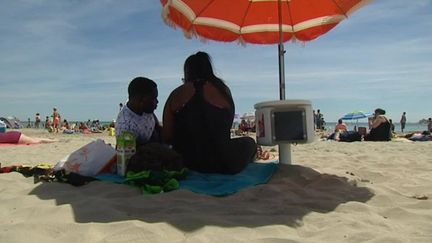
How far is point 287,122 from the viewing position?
3.96 metres

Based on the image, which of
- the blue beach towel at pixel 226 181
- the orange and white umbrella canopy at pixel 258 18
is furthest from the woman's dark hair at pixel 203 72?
the orange and white umbrella canopy at pixel 258 18

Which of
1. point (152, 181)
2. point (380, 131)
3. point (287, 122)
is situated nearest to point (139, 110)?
point (152, 181)

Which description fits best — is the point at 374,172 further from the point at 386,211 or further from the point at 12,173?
the point at 12,173

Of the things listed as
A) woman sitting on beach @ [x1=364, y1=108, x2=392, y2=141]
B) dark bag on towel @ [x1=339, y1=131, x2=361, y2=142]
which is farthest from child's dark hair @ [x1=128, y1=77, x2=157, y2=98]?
woman sitting on beach @ [x1=364, y1=108, x2=392, y2=141]

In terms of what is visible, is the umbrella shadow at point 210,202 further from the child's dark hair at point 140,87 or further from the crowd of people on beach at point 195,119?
the child's dark hair at point 140,87

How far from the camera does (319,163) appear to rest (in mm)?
5215

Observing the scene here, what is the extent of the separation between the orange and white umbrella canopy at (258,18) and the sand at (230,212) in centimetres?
199

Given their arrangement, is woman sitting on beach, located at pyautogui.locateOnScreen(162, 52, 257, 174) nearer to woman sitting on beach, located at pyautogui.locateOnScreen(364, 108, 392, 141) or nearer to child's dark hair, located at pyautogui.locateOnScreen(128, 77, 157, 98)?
child's dark hair, located at pyautogui.locateOnScreen(128, 77, 157, 98)

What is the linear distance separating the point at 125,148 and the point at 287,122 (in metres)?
1.47

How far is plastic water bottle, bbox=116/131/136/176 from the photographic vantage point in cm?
366

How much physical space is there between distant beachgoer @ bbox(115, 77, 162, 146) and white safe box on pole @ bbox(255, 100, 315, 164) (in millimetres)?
1043

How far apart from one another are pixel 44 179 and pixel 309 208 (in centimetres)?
228

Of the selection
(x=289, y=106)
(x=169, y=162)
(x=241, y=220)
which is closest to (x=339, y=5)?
(x=289, y=106)

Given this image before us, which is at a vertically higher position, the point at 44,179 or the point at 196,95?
the point at 196,95
